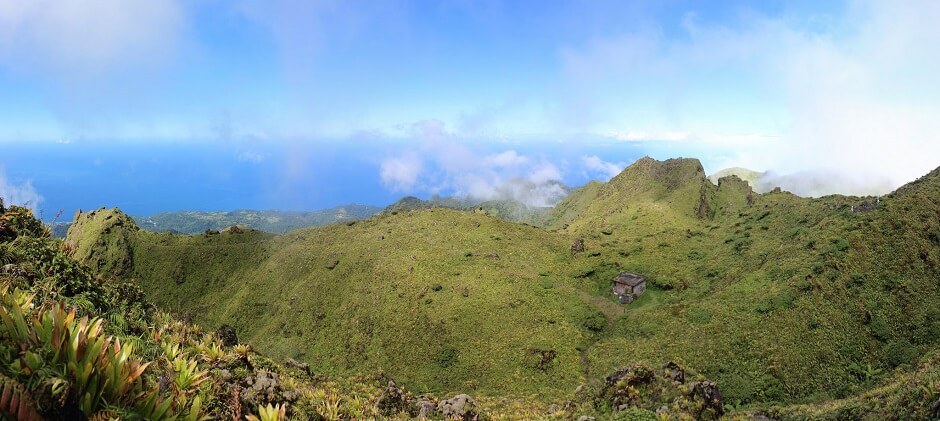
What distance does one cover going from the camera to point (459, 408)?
23.2m

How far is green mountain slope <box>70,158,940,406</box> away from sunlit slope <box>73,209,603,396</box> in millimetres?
276

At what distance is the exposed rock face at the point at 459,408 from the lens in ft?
71.9

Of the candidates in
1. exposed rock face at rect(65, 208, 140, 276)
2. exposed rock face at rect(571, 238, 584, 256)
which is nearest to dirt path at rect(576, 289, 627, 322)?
exposed rock face at rect(571, 238, 584, 256)

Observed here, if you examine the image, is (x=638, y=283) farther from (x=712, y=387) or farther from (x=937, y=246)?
(x=712, y=387)

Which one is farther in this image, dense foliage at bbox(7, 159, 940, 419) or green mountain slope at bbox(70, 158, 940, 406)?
green mountain slope at bbox(70, 158, 940, 406)

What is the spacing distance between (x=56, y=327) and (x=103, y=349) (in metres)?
0.45

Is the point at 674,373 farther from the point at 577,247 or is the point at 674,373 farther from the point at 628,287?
the point at 577,247

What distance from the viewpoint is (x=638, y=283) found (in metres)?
56.2

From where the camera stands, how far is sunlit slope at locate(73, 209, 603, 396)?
47125 millimetres

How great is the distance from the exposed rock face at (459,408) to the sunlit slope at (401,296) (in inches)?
735

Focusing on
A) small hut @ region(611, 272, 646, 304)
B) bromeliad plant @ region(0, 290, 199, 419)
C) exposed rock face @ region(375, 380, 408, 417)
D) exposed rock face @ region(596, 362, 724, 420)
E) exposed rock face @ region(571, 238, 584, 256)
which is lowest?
exposed rock face @ region(596, 362, 724, 420)

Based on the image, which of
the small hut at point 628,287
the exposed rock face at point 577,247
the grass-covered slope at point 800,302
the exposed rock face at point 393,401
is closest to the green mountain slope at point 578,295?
the grass-covered slope at point 800,302

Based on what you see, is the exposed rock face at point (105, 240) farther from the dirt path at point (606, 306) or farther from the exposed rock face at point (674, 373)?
the exposed rock face at point (674, 373)

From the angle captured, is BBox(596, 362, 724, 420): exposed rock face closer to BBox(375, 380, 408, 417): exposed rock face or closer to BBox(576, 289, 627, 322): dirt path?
BBox(375, 380, 408, 417): exposed rock face
